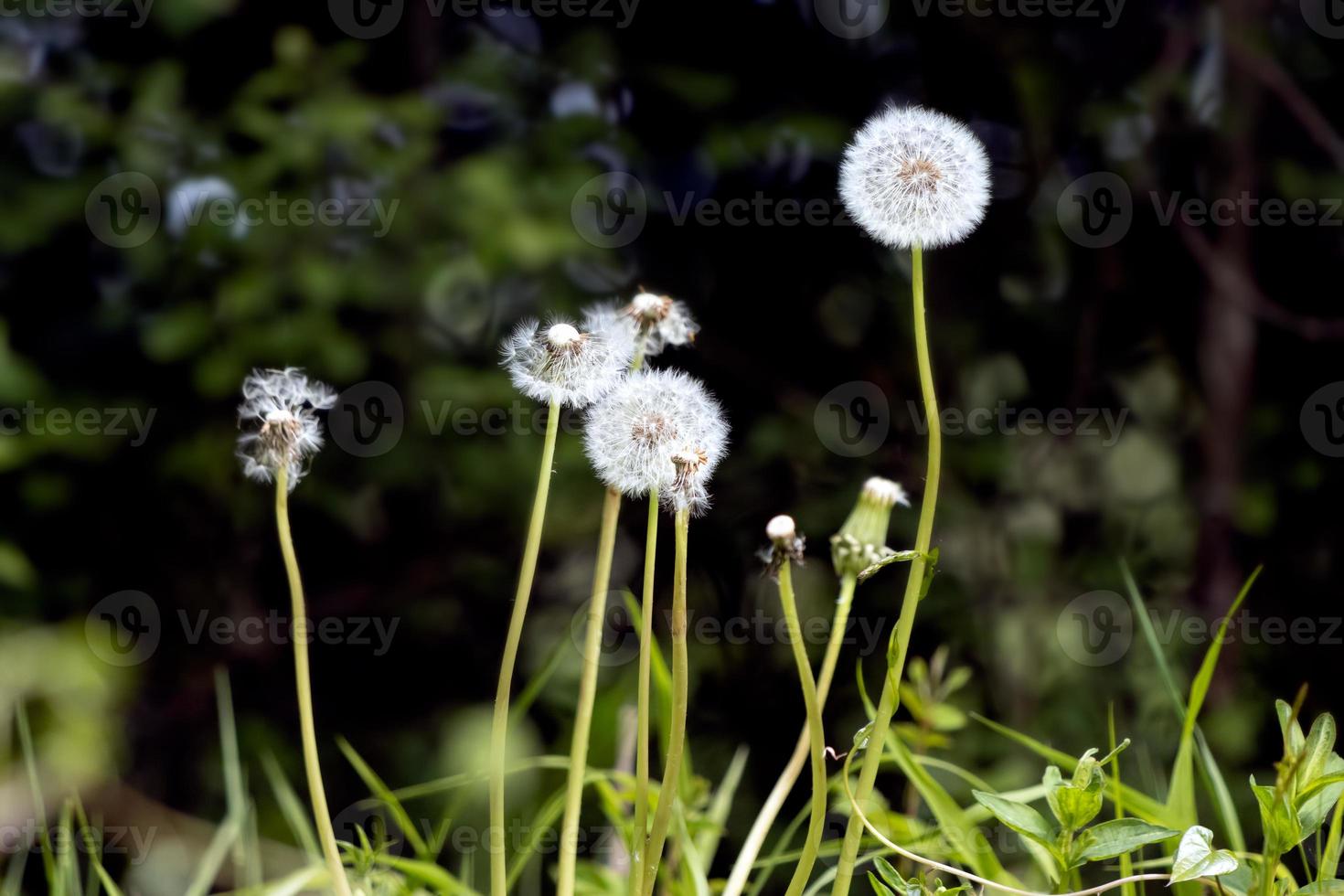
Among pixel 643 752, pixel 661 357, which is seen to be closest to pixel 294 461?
pixel 643 752

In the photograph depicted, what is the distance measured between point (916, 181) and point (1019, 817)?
0.33 m

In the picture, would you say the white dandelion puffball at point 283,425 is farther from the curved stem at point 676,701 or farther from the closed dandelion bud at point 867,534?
the closed dandelion bud at point 867,534

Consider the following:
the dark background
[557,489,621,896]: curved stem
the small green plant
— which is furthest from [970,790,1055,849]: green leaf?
the dark background

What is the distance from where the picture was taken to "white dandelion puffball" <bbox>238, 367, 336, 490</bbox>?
570 millimetres

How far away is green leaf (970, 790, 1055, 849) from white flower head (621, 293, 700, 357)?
31 centimetres

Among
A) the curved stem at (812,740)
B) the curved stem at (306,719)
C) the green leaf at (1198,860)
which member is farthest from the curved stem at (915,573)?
the curved stem at (306,719)

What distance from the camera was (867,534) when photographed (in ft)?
2.23

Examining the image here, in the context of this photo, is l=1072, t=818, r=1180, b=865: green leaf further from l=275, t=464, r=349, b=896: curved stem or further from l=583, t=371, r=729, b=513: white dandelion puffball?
l=275, t=464, r=349, b=896: curved stem

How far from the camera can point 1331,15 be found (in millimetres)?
1931

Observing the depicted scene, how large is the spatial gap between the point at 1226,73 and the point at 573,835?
2.04 metres

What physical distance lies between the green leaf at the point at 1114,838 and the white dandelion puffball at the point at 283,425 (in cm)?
43

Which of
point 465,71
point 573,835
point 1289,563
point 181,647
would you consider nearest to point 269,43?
point 465,71

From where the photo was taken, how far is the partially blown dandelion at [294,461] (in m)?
0.53

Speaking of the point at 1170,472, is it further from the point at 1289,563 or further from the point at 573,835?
the point at 573,835
